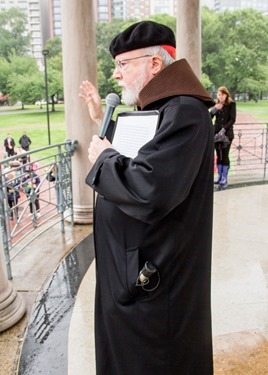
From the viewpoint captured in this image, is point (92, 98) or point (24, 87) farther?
point (24, 87)

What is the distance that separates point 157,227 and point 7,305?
1923 millimetres

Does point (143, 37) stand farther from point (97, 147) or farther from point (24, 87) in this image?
point (24, 87)

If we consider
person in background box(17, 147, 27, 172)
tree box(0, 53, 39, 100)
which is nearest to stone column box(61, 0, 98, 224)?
person in background box(17, 147, 27, 172)

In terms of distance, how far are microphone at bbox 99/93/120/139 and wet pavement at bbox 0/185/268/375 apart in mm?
1498

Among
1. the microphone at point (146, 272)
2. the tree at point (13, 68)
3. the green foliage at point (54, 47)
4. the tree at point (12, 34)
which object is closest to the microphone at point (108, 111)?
the microphone at point (146, 272)

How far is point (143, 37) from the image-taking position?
1.27 m

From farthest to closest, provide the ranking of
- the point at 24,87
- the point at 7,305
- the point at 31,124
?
the point at 31,124 → the point at 24,87 → the point at 7,305

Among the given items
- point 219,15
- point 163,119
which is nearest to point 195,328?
point 163,119

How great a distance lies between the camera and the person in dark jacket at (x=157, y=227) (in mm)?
1120

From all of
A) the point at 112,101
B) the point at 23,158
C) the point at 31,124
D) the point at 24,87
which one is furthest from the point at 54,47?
the point at 112,101

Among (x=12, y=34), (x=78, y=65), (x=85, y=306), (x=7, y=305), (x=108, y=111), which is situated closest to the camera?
(x=108, y=111)

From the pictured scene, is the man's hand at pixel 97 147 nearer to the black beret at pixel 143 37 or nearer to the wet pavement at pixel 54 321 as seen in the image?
the black beret at pixel 143 37

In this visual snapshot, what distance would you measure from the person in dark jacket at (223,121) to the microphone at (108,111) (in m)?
5.28

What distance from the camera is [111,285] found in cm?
132
